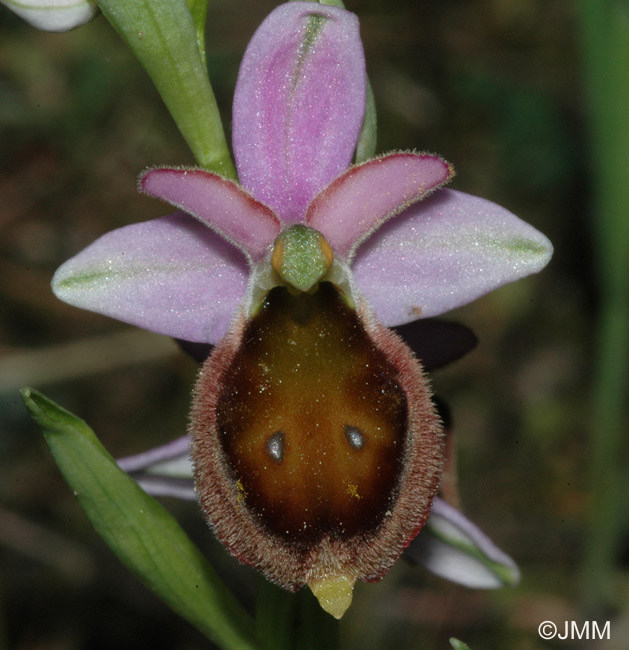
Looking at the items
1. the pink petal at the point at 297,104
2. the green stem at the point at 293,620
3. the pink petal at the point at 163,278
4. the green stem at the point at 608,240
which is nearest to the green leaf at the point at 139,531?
the green stem at the point at 293,620

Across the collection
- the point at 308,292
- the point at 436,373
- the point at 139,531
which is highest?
the point at 308,292

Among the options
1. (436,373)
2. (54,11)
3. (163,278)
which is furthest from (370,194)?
(436,373)

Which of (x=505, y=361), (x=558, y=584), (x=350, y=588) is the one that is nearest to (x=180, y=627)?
(x=558, y=584)

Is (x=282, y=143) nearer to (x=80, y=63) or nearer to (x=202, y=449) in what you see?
(x=202, y=449)

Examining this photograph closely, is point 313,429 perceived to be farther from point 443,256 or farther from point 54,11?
point 54,11

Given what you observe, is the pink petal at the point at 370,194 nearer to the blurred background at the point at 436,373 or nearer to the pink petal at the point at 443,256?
the pink petal at the point at 443,256

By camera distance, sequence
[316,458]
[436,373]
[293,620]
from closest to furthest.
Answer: [316,458] < [293,620] < [436,373]
